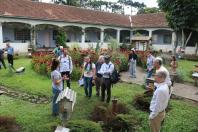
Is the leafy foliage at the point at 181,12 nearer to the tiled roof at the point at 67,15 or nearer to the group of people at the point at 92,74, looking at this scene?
the tiled roof at the point at 67,15

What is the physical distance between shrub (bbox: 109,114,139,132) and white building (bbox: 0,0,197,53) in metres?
19.2

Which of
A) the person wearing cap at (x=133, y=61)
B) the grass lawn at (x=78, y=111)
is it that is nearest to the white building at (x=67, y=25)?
the person wearing cap at (x=133, y=61)

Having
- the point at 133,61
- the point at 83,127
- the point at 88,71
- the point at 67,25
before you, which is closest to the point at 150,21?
the point at 67,25

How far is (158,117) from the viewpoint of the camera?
5367 mm

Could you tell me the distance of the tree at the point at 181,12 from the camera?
22672 mm

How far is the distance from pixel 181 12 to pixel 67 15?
12.2 m

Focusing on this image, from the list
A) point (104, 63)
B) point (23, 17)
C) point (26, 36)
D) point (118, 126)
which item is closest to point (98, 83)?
point (104, 63)

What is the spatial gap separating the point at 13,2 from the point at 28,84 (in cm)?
1678

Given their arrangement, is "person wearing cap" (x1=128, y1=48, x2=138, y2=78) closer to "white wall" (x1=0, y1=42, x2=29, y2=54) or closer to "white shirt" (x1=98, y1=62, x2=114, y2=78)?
"white shirt" (x1=98, y1=62, x2=114, y2=78)

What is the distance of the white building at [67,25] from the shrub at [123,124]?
1915 centimetres

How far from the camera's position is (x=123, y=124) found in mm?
6723

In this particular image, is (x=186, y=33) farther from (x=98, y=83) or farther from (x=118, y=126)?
(x=118, y=126)

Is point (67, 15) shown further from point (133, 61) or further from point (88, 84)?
→ point (88, 84)

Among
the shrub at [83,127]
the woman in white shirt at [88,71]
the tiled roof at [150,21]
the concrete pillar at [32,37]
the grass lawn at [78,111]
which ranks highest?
the tiled roof at [150,21]
